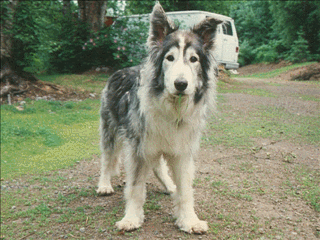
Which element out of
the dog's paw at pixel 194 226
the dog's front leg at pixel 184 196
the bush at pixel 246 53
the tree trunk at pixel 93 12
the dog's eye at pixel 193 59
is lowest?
the dog's paw at pixel 194 226

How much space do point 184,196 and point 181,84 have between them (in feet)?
4.34

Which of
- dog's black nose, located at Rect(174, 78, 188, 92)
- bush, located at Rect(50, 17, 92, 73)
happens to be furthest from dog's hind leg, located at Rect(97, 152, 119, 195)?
bush, located at Rect(50, 17, 92, 73)

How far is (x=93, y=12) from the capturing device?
14.0 metres

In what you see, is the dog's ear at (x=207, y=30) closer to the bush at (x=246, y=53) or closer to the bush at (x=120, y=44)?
the bush at (x=120, y=44)

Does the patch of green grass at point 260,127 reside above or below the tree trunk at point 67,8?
below

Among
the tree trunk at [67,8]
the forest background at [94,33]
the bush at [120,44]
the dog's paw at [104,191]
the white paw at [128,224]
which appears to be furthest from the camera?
the tree trunk at [67,8]

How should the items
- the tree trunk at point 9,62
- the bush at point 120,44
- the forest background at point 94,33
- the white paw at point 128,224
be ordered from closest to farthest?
the white paw at point 128,224 < the forest background at point 94,33 < the tree trunk at point 9,62 < the bush at point 120,44

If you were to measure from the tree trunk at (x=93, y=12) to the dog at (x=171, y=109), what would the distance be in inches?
440

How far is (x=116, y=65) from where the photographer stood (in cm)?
1426

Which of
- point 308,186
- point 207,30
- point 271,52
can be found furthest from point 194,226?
point 271,52

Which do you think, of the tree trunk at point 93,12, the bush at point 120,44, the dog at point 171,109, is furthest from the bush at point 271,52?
the tree trunk at point 93,12

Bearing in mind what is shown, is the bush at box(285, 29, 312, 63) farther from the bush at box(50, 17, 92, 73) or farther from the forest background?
the bush at box(50, 17, 92, 73)

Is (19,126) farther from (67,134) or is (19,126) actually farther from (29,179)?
(29,179)

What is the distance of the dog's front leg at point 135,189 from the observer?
3.61 m
